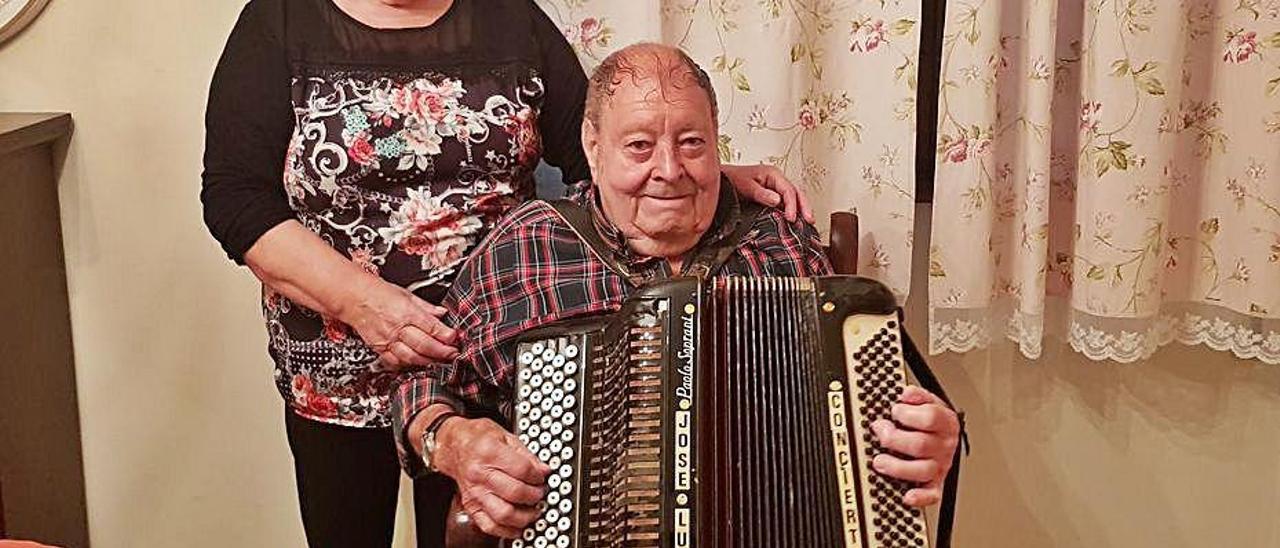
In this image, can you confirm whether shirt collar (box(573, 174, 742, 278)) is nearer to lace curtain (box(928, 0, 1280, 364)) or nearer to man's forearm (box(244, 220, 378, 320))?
man's forearm (box(244, 220, 378, 320))

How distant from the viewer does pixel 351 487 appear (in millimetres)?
1964

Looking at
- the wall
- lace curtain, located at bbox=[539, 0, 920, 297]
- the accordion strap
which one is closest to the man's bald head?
lace curtain, located at bbox=[539, 0, 920, 297]

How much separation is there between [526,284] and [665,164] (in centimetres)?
24

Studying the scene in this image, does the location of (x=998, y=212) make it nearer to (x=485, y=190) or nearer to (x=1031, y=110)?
(x=1031, y=110)

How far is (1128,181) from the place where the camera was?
2.04 metres

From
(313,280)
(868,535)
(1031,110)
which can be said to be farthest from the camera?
(1031,110)

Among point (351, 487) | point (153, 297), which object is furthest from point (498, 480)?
point (153, 297)

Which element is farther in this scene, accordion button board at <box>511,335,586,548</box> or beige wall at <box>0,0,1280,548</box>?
beige wall at <box>0,0,1280,548</box>

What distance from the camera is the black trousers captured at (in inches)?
76.2

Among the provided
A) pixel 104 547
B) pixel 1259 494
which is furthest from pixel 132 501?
pixel 1259 494

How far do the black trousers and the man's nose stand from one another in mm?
Result: 569

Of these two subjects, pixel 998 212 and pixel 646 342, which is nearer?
pixel 646 342

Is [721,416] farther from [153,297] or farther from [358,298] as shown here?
[153,297]

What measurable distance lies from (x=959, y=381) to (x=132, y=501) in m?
1.39
